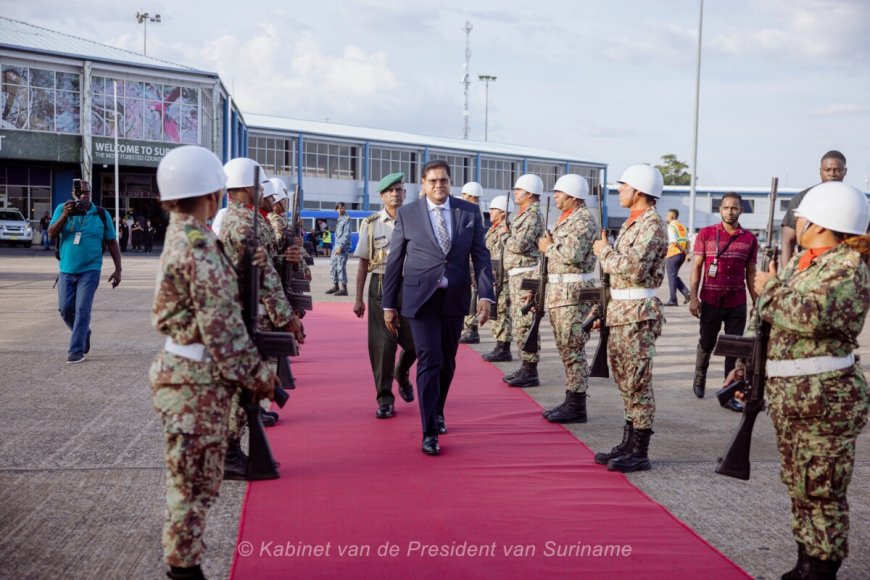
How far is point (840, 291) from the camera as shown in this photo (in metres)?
3.75

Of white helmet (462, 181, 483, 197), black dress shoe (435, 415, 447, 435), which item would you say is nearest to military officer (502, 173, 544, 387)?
white helmet (462, 181, 483, 197)

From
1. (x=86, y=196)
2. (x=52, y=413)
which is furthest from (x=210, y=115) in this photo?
(x=52, y=413)

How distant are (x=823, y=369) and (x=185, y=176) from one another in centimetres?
280

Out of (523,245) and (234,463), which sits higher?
(523,245)

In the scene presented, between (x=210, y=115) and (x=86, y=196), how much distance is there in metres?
38.3

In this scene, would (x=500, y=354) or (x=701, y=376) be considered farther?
(x=500, y=354)

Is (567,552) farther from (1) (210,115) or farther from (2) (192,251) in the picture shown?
(1) (210,115)

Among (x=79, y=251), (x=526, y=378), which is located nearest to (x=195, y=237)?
(x=526, y=378)

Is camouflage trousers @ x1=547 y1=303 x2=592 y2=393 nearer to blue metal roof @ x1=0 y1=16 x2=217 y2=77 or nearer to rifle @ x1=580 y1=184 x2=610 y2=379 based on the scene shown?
rifle @ x1=580 y1=184 x2=610 y2=379

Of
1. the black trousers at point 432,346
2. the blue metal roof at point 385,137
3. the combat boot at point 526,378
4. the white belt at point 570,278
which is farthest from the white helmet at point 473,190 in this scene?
the blue metal roof at point 385,137

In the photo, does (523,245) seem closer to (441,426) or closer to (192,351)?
(441,426)

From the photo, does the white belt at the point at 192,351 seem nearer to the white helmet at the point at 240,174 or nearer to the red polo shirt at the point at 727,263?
the white helmet at the point at 240,174

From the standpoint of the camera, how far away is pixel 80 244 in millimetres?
9500

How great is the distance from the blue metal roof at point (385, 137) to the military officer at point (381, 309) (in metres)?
49.5
